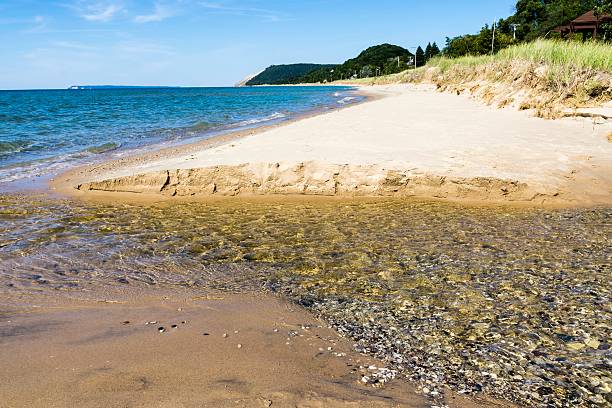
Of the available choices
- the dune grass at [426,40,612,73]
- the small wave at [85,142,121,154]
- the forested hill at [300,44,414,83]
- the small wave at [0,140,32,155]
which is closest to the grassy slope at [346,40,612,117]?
the dune grass at [426,40,612,73]

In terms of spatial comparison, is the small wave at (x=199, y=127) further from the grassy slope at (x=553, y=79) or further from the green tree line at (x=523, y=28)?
the green tree line at (x=523, y=28)

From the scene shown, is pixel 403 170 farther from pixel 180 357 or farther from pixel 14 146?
pixel 14 146

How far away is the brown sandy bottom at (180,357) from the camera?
6.88ft

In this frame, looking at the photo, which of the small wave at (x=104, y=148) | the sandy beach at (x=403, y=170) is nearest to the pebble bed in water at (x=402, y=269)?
the sandy beach at (x=403, y=170)

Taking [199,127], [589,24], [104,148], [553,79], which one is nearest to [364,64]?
[589,24]

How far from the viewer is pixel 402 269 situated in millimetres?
3910

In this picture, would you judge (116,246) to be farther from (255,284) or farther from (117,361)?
(117,361)

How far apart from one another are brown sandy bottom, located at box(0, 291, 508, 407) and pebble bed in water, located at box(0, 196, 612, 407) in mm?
226

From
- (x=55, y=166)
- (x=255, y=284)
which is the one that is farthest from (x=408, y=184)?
(x=55, y=166)

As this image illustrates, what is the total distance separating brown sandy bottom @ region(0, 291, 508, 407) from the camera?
210cm

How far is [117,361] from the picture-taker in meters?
2.43

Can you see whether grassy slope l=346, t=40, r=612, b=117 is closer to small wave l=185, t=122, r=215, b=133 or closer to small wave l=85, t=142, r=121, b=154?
small wave l=185, t=122, r=215, b=133

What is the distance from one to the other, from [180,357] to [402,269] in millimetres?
2159

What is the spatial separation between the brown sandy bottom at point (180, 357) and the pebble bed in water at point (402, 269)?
0.74ft
